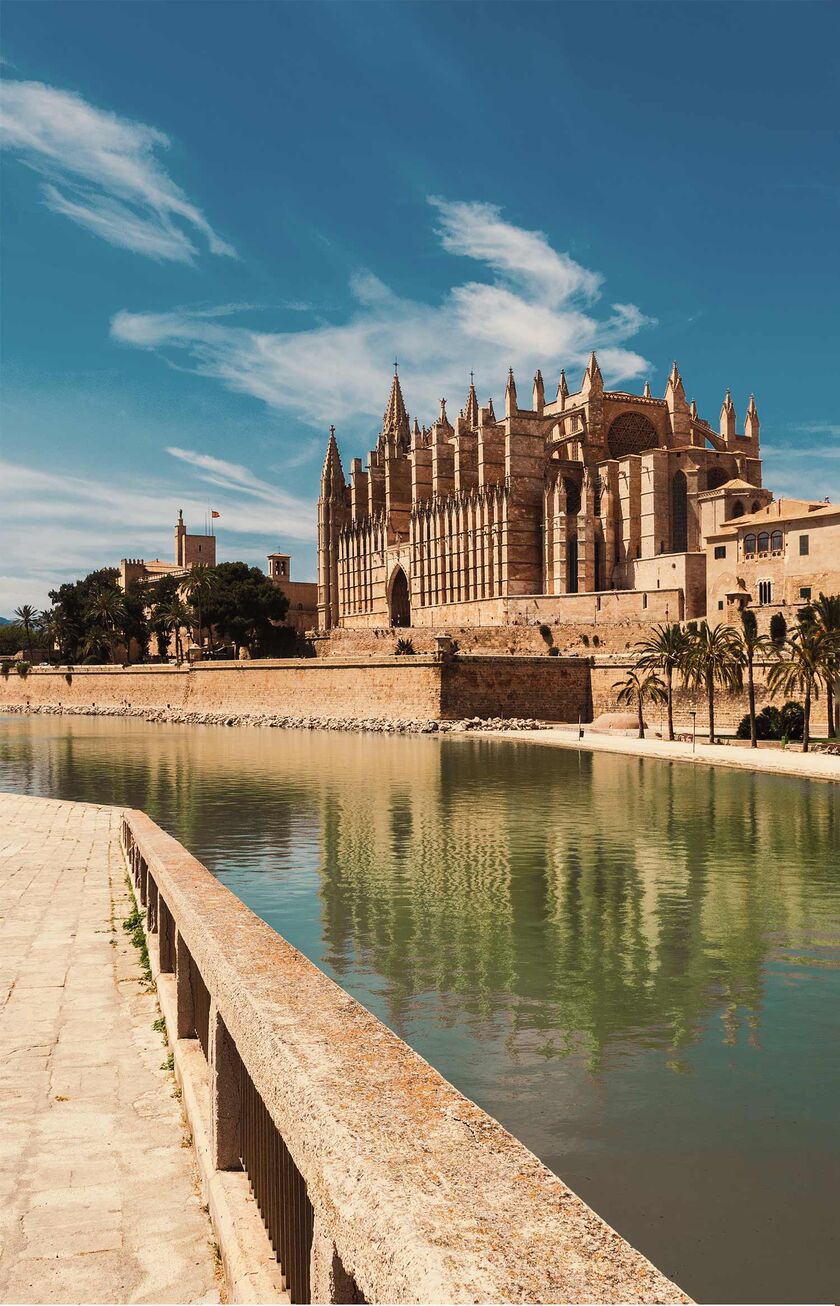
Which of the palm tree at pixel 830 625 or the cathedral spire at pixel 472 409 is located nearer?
the palm tree at pixel 830 625

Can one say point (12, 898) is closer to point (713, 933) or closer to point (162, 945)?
point (162, 945)

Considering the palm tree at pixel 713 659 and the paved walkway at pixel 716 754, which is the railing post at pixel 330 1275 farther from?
the palm tree at pixel 713 659

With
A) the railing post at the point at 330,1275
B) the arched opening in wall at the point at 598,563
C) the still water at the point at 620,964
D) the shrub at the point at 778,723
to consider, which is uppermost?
the arched opening in wall at the point at 598,563

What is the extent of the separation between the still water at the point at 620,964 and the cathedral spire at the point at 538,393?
48084 millimetres

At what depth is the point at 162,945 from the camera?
25.1 feet

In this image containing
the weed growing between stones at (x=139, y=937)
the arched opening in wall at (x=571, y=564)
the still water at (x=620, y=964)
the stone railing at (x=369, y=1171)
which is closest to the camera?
the stone railing at (x=369, y=1171)

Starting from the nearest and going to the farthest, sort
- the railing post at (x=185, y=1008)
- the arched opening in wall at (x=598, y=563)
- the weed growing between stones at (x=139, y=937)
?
the railing post at (x=185, y=1008), the weed growing between stones at (x=139, y=937), the arched opening in wall at (x=598, y=563)

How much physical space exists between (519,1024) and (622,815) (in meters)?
14.6

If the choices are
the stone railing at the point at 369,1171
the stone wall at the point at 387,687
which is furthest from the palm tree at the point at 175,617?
the stone railing at the point at 369,1171

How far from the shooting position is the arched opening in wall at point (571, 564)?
65.1 m

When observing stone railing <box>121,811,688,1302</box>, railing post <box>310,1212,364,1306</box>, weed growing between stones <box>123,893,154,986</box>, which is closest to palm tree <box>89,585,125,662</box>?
weed growing between stones <box>123,893,154,986</box>

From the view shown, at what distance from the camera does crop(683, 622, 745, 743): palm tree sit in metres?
41.1

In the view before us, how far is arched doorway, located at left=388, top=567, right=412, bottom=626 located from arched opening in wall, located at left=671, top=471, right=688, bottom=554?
86.1ft

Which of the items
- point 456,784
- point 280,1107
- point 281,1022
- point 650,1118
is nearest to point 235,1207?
point 281,1022
